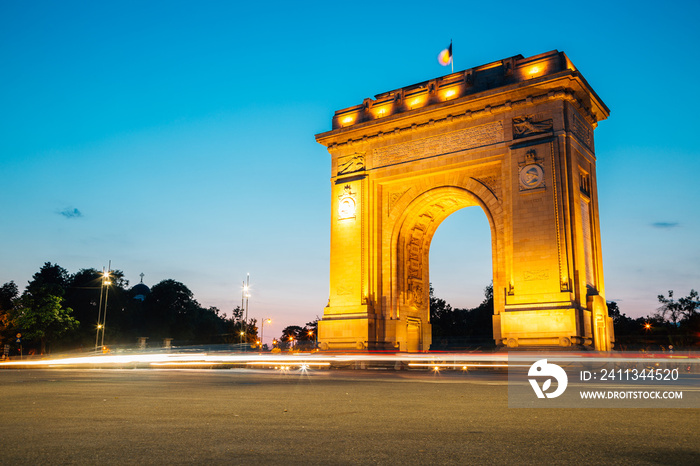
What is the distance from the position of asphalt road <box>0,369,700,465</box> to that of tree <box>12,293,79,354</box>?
48.0m

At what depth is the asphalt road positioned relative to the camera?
412 cm

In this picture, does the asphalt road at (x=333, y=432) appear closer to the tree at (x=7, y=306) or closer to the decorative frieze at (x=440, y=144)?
the decorative frieze at (x=440, y=144)

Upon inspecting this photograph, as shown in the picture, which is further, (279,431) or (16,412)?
(16,412)

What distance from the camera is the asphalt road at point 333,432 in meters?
4.12

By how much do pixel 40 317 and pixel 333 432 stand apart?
53.5 metres

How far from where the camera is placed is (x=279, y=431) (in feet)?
17.5

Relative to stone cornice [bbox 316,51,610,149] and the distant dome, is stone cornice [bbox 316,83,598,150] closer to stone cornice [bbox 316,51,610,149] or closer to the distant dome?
stone cornice [bbox 316,51,610,149]

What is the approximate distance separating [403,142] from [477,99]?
496cm

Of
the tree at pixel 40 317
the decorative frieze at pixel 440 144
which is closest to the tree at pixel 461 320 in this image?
the decorative frieze at pixel 440 144

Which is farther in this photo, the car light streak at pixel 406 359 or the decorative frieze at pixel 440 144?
the decorative frieze at pixel 440 144

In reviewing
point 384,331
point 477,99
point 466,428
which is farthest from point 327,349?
point 466,428

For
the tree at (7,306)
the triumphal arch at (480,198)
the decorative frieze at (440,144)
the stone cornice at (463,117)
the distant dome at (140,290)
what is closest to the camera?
the triumphal arch at (480,198)

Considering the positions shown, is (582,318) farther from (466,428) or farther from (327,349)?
(466,428)

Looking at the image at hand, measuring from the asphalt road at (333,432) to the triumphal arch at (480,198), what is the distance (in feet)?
64.4
